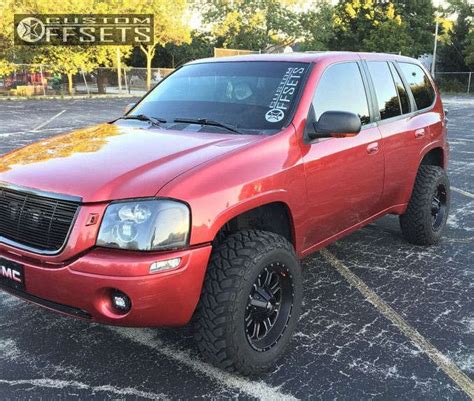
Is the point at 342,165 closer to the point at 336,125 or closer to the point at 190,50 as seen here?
the point at 336,125

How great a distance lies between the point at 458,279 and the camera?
172 inches

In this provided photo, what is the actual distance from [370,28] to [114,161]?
49.9m

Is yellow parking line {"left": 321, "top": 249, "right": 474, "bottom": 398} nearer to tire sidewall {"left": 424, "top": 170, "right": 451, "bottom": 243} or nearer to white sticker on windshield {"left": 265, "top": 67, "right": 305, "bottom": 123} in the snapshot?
tire sidewall {"left": 424, "top": 170, "right": 451, "bottom": 243}

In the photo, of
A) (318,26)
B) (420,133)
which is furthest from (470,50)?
(420,133)

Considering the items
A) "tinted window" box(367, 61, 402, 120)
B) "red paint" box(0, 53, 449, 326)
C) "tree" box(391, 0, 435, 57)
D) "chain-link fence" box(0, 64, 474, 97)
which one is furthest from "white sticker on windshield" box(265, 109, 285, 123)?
"tree" box(391, 0, 435, 57)

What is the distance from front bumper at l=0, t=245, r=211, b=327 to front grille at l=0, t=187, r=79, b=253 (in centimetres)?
12

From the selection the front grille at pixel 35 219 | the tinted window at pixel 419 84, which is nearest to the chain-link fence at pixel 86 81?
the tinted window at pixel 419 84

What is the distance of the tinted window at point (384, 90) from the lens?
14.5ft

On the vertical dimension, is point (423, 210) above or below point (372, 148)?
below

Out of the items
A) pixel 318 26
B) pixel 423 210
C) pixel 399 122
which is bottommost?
pixel 423 210

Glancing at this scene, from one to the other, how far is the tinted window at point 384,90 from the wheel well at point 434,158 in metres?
0.89

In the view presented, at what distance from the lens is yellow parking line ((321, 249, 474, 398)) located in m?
2.96

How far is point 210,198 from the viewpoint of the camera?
269 centimetres

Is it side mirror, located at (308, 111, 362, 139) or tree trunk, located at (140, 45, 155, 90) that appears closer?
side mirror, located at (308, 111, 362, 139)
